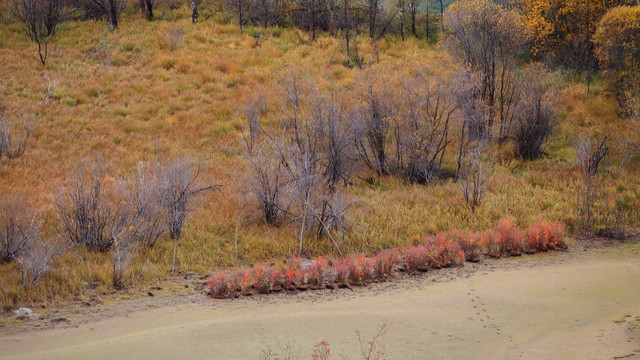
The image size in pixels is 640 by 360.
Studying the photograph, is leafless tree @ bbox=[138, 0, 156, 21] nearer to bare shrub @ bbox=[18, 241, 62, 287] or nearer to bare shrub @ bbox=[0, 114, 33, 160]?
bare shrub @ bbox=[0, 114, 33, 160]

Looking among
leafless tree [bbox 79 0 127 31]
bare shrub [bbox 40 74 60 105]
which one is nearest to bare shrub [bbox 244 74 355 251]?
bare shrub [bbox 40 74 60 105]

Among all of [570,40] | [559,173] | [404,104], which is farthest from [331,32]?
[559,173]

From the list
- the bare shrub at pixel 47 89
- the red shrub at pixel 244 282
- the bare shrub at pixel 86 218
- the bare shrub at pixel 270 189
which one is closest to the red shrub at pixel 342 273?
the red shrub at pixel 244 282

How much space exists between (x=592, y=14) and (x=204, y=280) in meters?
24.3

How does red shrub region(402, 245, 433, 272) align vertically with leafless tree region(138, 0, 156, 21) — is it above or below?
below

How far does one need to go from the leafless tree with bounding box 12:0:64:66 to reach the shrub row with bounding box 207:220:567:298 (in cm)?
1873

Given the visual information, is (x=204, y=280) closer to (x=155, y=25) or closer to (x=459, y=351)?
(x=459, y=351)

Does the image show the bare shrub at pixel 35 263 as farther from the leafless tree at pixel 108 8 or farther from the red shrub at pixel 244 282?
the leafless tree at pixel 108 8

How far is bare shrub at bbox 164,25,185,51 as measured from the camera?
26984 mm

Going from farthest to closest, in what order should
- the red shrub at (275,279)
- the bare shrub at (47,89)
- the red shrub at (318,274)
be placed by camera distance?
1. the bare shrub at (47,89)
2. the red shrub at (318,274)
3. the red shrub at (275,279)

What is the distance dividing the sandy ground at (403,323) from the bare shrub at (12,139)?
9.61 meters

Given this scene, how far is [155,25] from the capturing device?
2947 cm

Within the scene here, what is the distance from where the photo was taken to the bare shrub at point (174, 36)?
27.0 meters

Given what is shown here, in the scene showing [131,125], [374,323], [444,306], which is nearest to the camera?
[374,323]
